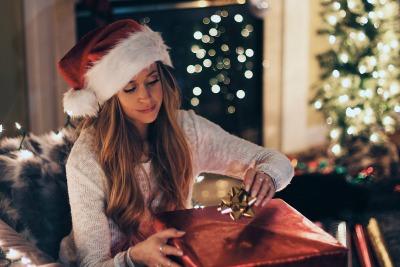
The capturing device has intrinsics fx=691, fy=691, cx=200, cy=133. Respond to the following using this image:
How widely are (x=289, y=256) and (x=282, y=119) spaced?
2.74 meters

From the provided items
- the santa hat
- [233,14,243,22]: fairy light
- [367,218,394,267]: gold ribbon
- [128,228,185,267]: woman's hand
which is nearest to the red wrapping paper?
[367,218,394,267]: gold ribbon

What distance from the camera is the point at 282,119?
13.3ft

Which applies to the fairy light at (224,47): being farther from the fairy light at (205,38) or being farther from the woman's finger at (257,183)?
the woman's finger at (257,183)

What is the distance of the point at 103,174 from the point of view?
1.67 m

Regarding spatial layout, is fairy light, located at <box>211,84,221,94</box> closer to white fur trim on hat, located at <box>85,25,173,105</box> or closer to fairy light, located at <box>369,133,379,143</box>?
fairy light, located at <box>369,133,379,143</box>

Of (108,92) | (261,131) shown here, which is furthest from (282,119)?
(108,92)

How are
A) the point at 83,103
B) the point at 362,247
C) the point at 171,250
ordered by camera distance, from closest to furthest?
the point at 171,250 → the point at 83,103 → the point at 362,247

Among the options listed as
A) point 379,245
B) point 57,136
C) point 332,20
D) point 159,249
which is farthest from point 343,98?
point 159,249

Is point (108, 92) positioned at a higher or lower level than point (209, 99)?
higher

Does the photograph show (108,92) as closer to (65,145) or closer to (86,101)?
(86,101)

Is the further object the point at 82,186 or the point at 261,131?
the point at 261,131

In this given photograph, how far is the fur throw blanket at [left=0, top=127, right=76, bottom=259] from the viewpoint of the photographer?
1.81m

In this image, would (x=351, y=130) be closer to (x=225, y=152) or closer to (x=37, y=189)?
(x=225, y=152)

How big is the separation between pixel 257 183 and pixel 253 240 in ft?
0.75
